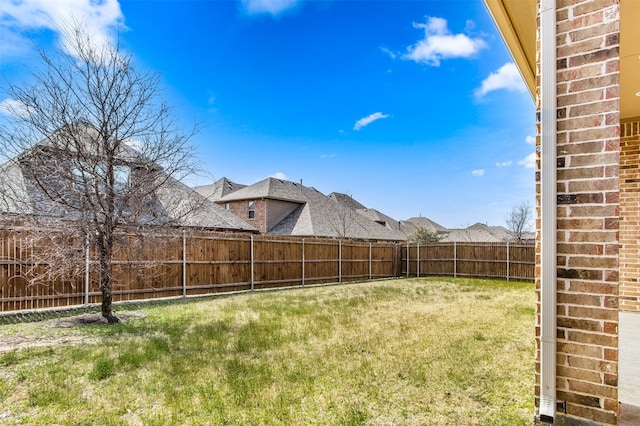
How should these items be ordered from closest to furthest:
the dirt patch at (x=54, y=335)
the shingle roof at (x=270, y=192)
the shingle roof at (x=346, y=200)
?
1. the dirt patch at (x=54, y=335)
2. the shingle roof at (x=270, y=192)
3. the shingle roof at (x=346, y=200)

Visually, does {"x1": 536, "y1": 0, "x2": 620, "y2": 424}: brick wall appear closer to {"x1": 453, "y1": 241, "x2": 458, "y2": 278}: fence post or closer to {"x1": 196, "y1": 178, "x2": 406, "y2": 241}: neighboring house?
{"x1": 453, "y1": 241, "x2": 458, "y2": 278}: fence post

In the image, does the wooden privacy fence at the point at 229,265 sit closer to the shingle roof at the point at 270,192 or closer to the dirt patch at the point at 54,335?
the dirt patch at the point at 54,335

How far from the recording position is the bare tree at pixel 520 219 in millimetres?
32281

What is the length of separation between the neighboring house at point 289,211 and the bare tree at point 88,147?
54.4 feet

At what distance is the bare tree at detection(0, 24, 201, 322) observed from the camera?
577cm

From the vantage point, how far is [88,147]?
6.07 meters

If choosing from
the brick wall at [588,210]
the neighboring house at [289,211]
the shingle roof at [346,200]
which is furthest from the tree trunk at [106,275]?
the shingle roof at [346,200]

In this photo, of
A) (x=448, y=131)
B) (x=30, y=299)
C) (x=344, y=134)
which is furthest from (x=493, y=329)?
(x=344, y=134)

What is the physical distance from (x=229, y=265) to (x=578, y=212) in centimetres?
994

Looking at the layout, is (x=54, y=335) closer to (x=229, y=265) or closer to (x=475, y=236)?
(x=229, y=265)

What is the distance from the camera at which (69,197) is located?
19.1 ft

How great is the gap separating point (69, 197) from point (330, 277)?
10069 mm

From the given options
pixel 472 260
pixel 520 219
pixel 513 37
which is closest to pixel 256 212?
pixel 472 260

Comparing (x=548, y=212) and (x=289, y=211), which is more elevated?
(x=289, y=211)
